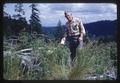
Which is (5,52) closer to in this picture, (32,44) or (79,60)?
(32,44)

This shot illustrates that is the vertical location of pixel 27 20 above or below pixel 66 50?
above

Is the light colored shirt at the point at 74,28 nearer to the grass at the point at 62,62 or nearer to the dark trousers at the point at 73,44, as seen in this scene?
the dark trousers at the point at 73,44

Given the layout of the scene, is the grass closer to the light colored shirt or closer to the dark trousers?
the dark trousers

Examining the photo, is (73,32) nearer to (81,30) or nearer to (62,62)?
(81,30)

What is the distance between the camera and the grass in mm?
1872

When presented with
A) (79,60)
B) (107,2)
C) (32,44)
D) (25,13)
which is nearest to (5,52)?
A: (32,44)

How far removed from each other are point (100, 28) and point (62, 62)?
1.67 ft

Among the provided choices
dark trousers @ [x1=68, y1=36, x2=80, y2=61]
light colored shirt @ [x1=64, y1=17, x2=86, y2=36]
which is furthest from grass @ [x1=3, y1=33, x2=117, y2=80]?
light colored shirt @ [x1=64, y1=17, x2=86, y2=36]

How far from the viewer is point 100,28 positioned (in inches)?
75.9

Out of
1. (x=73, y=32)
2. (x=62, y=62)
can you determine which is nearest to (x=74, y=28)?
(x=73, y=32)

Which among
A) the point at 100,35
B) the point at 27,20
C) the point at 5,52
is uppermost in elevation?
the point at 27,20

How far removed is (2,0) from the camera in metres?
1.90

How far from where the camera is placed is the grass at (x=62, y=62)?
1.87m

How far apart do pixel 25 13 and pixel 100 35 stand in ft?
2.57
